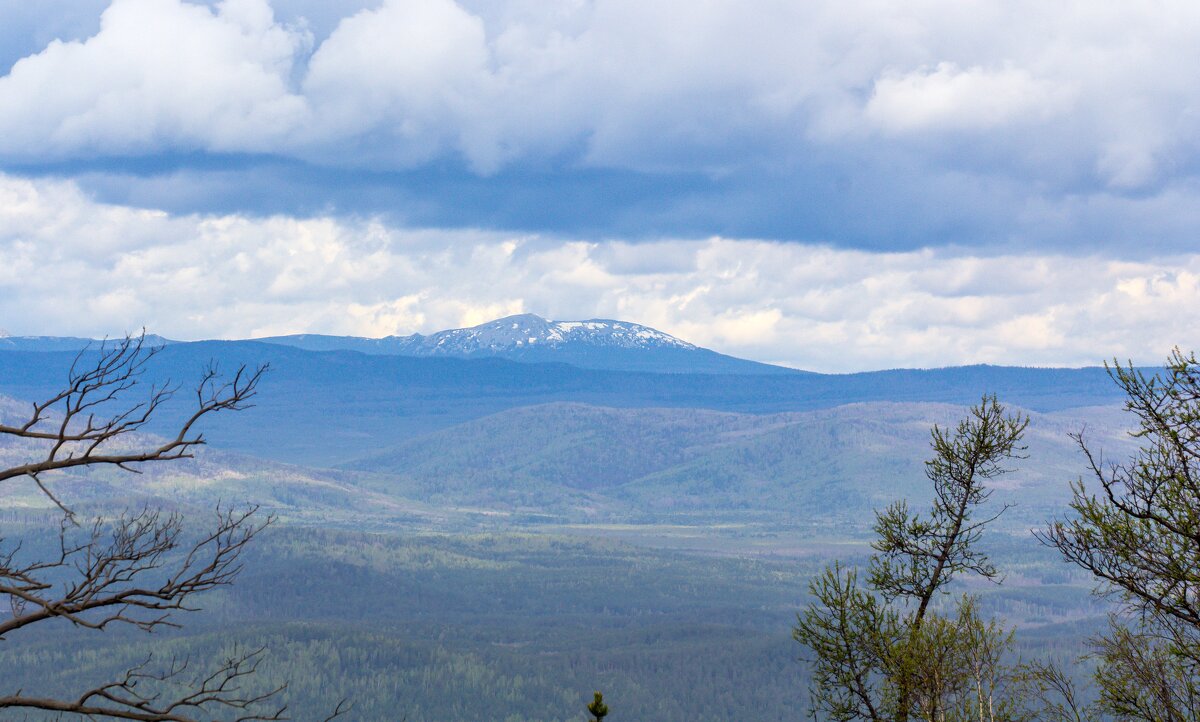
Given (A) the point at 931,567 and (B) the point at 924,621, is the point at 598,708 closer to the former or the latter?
(B) the point at 924,621

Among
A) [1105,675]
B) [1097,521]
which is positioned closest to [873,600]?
[1105,675]

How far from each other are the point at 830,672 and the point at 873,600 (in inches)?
110

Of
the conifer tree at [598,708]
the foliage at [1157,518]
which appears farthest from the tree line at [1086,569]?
the conifer tree at [598,708]

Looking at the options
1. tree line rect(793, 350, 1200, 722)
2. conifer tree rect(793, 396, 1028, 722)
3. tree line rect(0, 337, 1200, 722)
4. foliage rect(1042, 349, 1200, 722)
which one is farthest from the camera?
conifer tree rect(793, 396, 1028, 722)

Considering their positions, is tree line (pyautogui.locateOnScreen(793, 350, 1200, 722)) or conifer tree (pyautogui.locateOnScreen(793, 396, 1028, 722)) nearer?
tree line (pyautogui.locateOnScreen(793, 350, 1200, 722))

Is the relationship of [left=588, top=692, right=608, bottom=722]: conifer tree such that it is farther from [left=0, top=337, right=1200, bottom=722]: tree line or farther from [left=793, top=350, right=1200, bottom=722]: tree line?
[left=793, top=350, right=1200, bottom=722]: tree line

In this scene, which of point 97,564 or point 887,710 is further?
point 887,710

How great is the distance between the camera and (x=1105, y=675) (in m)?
27.1

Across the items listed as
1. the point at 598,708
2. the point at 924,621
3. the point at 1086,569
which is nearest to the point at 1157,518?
the point at 1086,569

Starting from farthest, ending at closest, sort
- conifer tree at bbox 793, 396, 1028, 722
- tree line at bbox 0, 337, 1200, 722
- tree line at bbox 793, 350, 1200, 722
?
conifer tree at bbox 793, 396, 1028, 722 → tree line at bbox 793, 350, 1200, 722 → tree line at bbox 0, 337, 1200, 722

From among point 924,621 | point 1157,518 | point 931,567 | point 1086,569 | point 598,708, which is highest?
point 1157,518

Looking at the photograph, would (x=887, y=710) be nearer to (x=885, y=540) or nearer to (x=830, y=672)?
(x=830, y=672)

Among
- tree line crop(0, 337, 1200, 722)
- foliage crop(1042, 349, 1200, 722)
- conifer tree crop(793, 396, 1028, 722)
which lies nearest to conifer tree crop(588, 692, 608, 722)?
tree line crop(0, 337, 1200, 722)

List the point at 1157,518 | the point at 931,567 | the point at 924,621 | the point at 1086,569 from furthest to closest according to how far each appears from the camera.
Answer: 1. the point at 931,567
2. the point at 924,621
3. the point at 1086,569
4. the point at 1157,518
